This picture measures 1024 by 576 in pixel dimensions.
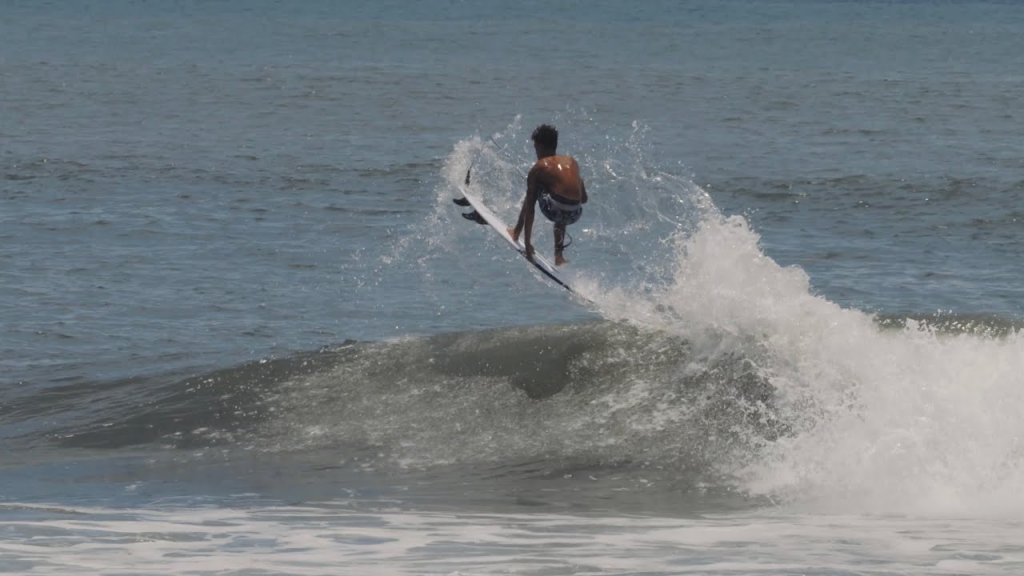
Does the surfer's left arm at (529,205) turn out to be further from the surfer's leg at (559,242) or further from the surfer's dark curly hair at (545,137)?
the surfer's leg at (559,242)

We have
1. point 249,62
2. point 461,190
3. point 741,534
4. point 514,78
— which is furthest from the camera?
point 249,62

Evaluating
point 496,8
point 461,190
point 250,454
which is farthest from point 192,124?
point 496,8

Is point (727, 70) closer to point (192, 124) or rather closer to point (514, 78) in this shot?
point (514, 78)

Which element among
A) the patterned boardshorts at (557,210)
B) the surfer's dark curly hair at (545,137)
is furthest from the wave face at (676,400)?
the surfer's dark curly hair at (545,137)

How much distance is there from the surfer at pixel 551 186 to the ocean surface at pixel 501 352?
0.89m

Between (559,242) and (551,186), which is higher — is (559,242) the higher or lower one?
the lower one

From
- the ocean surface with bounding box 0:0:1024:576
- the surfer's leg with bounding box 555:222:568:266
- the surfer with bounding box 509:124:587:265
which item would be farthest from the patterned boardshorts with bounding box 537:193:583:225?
the ocean surface with bounding box 0:0:1024:576

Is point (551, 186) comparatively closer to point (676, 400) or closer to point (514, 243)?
point (514, 243)

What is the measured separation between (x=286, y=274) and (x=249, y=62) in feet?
121

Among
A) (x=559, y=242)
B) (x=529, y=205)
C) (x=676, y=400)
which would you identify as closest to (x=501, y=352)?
(x=559, y=242)

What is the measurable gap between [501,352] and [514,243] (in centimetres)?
100

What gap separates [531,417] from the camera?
12.1m

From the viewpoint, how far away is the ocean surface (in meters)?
9.29

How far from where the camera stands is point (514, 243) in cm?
1348
